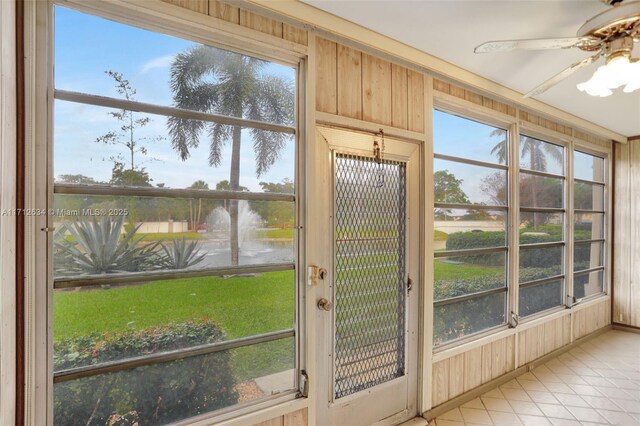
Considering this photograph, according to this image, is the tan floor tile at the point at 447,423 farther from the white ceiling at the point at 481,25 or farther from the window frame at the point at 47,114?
the white ceiling at the point at 481,25

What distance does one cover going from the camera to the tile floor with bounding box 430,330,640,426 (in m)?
2.57

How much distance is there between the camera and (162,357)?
1.60 m

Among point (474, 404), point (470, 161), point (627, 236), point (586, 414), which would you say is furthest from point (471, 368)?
point (627, 236)

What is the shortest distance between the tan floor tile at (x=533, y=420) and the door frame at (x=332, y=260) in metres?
0.83

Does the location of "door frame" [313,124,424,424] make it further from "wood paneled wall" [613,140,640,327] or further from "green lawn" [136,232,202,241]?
"wood paneled wall" [613,140,640,327]

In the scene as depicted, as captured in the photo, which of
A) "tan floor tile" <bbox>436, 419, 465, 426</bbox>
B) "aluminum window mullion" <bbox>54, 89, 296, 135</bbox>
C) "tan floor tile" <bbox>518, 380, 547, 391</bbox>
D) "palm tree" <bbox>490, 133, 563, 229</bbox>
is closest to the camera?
"aluminum window mullion" <bbox>54, 89, 296, 135</bbox>

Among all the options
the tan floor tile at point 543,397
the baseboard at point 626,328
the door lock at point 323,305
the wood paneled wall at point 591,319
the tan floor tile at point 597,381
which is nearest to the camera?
the door lock at point 323,305

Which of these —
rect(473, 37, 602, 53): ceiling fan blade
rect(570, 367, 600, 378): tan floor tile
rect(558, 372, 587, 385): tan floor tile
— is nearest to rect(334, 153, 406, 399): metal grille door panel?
rect(473, 37, 602, 53): ceiling fan blade

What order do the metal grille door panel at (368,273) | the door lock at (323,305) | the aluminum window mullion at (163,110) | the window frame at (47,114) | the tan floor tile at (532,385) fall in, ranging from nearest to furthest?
the window frame at (47,114) → the aluminum window mullion at (163,110) → the door lock at (323,305) → the metal grille door panel at (368,273) → the tan floor tile at (532,385)

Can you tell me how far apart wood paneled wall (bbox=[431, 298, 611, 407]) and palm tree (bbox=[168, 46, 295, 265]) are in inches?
78.4

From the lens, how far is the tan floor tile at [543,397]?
111 inches

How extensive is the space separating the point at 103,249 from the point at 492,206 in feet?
10.1

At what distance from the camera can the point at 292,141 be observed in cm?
198

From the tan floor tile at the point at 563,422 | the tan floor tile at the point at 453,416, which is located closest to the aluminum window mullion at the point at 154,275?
the tan floor tile at the point at 453,416
